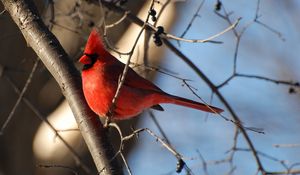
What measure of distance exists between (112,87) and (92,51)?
0.22m

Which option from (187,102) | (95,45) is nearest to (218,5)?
(187,102)

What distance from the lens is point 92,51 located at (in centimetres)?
283

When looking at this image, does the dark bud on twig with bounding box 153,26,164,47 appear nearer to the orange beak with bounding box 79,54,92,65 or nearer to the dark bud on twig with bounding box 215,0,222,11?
the orange beak with bounding box 79,54,92,65

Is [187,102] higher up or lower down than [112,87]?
lower down

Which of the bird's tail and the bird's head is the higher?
the bird's head

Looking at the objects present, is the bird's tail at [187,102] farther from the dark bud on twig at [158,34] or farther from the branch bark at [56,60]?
the branch bark at [56,60]

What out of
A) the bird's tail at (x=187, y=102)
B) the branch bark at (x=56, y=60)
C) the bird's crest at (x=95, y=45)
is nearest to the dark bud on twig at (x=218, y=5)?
the bird's tail at (x=187, y=102)

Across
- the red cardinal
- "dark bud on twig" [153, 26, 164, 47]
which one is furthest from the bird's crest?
"dark bud on twig" [153, 26, 164, 47]

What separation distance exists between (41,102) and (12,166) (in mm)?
484

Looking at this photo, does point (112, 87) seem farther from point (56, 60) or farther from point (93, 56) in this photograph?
point (56, 60)

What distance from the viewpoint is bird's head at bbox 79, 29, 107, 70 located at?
9.10 ft

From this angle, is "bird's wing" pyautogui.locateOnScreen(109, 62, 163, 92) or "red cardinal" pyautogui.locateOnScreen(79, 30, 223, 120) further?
"bird's wing" pyautogui.locateOnScreen(109, 62, 163, 92)

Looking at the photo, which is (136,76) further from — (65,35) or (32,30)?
(65,35)

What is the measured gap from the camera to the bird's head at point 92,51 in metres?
2.77
